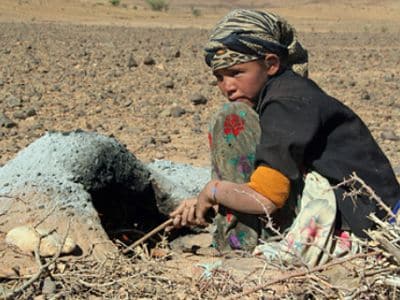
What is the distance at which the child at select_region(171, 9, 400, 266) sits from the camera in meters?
2.91

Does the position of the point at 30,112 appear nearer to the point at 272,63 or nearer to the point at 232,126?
the point at 232,126

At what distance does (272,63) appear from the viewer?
10.5 ft

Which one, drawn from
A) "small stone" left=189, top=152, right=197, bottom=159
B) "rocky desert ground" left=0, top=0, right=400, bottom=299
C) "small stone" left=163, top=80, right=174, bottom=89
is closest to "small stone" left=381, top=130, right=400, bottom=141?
"rocky desert ground" left=0, top=0, right=400, bottom=299

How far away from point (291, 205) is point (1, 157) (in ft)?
10.5

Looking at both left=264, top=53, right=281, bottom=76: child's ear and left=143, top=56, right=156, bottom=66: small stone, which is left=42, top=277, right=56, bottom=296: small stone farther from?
left=143, top=56, right=156, bottom=66: small stone

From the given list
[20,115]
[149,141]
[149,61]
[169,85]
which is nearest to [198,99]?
[169,85]

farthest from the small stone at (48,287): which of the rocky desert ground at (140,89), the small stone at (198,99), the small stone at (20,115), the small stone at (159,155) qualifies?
the small stone at (198,99)

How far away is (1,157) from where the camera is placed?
229 inches

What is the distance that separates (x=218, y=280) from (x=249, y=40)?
0.95 m

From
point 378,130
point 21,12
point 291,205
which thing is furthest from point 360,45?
point 291,205

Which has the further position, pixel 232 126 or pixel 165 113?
pixel 165 113

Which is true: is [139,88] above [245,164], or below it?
below

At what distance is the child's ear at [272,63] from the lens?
3.18 m

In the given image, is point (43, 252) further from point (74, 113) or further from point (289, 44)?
point (74, 113)
